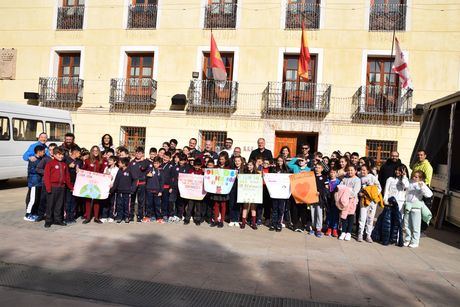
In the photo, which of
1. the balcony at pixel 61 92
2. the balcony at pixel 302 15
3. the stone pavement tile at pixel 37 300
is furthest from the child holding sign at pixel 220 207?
the balcony at pixel 61 92

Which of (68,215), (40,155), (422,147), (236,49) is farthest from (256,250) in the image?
(236,49)

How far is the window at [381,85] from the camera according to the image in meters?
14.8

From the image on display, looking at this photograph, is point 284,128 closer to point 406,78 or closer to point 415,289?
point 406,78

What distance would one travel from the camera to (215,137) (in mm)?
16062

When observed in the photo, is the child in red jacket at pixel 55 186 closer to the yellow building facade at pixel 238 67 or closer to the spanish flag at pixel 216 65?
the spanish flag at pixel 216 65

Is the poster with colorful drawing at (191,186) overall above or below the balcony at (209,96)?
below

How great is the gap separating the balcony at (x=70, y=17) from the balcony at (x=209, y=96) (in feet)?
20.7

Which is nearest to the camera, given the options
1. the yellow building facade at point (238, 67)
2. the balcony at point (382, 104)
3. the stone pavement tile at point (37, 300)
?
the stone pavement tile at point (37, 300)

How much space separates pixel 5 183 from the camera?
531 inches

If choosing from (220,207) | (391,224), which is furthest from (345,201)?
(220,207)

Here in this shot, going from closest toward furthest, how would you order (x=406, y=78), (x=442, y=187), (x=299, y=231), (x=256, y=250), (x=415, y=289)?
1. (x=415, y=289)
2. (x=256, y=250)
3. (x=299, y=231)
4. (x=442, y=187)
5. (x=406, y=78)

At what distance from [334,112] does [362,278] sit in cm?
1065

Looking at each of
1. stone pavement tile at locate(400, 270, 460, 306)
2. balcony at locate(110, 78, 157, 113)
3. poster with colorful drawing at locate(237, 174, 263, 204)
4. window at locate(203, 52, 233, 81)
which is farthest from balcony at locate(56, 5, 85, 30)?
stone pavement tile at locate(400, 270, 460, 306)

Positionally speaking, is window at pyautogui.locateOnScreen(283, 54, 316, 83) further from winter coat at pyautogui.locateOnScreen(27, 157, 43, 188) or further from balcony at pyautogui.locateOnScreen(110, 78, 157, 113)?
winter coat at pyautogui.locateOnScreen(27, 157, 43, 188)
